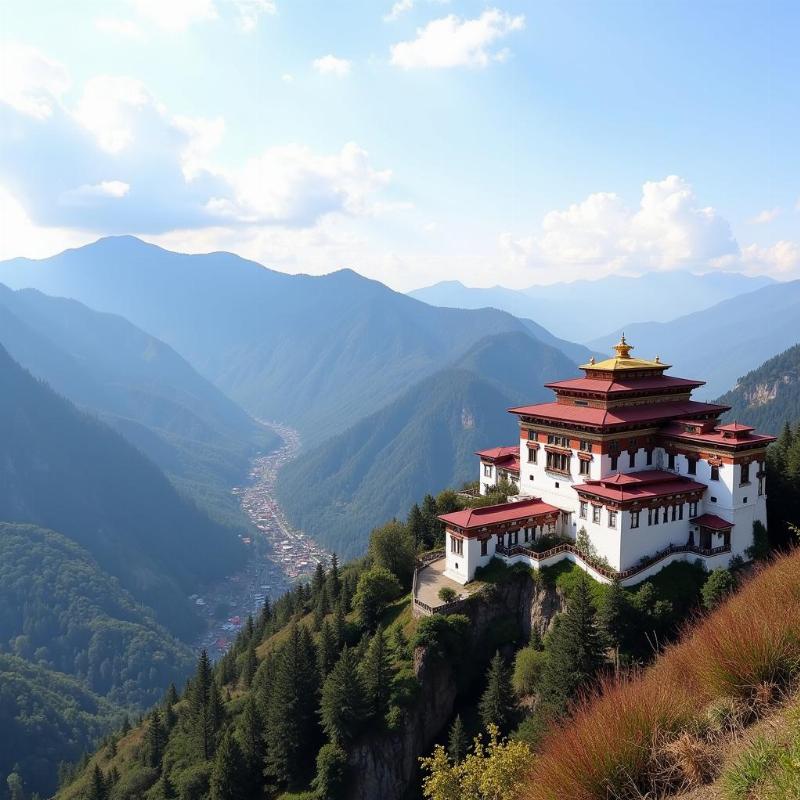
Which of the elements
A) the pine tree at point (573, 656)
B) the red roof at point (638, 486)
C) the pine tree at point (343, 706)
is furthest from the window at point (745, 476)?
the pine tree at point (343, 706)

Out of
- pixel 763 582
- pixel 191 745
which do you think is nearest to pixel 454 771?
pixel 763 582

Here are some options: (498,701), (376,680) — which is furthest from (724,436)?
(376,680)

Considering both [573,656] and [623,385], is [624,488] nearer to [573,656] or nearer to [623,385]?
[623,385]

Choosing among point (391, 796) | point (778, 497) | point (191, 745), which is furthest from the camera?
point (191, 745)

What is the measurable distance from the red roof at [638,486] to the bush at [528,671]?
11.4 meters

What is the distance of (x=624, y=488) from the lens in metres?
44.3

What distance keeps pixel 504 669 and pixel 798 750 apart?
1415 inches

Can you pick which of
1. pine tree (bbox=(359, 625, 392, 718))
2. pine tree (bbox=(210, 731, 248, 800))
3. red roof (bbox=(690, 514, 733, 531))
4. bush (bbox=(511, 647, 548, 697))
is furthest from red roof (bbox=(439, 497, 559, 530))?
pine tree (bbox=(210, 731, 248, 800))

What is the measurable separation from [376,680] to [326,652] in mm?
6733

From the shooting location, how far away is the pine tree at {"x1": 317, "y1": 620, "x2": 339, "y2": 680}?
4566 centimetres

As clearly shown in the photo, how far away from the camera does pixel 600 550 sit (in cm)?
4412

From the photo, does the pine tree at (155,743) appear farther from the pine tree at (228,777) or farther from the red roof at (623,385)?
the red roof at (623,385)

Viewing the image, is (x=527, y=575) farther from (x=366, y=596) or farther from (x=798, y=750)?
(x=798, y=750)

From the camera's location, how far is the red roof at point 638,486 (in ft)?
142
